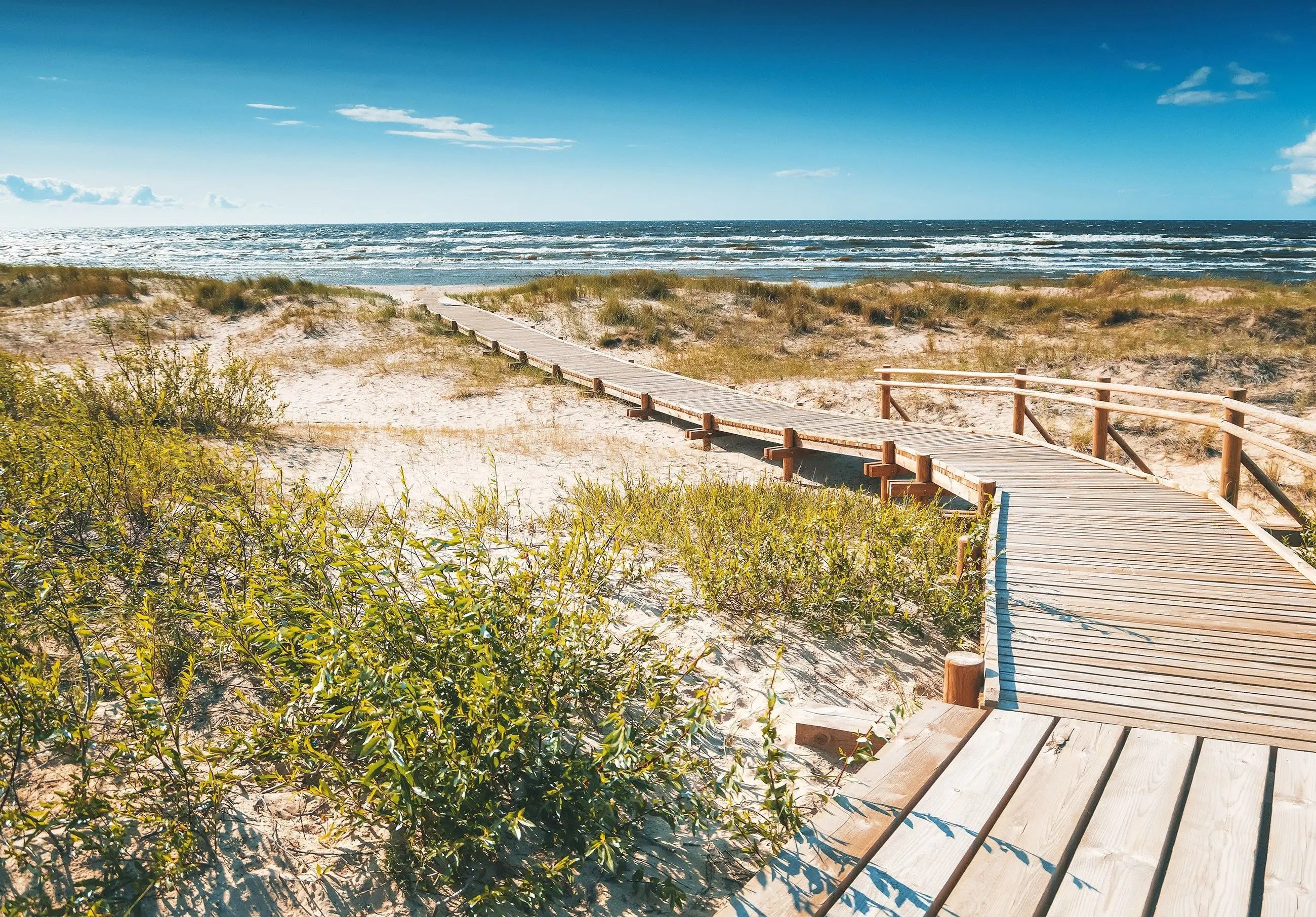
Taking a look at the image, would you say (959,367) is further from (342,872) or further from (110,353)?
(110,353)

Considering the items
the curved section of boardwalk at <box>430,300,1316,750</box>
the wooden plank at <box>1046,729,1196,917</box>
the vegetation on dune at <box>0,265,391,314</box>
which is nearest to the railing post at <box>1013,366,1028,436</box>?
A: the curved section of boardwalk at <box>430,300,1316,750</box>

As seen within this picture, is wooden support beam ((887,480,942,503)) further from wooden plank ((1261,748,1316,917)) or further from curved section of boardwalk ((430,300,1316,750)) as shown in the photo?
wooden plank ((1261,748,1316,917))

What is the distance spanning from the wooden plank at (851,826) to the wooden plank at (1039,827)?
29cm

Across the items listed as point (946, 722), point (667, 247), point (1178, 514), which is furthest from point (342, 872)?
point (667, 247)

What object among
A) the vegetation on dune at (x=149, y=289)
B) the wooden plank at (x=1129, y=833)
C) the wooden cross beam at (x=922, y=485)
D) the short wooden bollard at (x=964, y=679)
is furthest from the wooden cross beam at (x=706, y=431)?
the vegetation on dune at (x=149, y=289)

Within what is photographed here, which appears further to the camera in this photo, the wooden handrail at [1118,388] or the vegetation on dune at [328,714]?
the wooden handrail at [1118,388]

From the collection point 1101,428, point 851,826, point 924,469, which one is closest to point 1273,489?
point 1101,428

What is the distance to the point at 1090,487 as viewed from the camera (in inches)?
284

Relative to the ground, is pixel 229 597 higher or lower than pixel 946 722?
higher

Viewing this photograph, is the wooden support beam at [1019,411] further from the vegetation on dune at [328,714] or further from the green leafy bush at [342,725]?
the green leafy bush at [342,725]

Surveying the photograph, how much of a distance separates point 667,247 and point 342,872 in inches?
2530

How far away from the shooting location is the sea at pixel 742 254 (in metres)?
41.8

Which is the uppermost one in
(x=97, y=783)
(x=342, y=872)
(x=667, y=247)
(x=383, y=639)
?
(x=667, y=247)

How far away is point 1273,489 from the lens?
20.9ft
